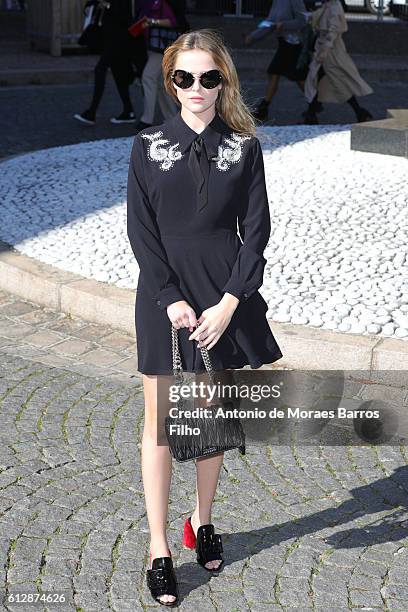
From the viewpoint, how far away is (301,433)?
16.7 feet

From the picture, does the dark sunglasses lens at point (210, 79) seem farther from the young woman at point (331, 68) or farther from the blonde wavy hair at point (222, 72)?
the young woman at point (331, 68)

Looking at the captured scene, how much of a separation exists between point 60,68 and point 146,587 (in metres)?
13.5

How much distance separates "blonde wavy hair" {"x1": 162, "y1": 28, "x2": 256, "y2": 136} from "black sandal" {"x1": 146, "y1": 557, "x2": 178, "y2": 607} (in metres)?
1.48

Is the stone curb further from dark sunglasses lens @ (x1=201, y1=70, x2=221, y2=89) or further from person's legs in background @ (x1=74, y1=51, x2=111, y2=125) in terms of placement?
person's legs in background @ (x1=74, y1=51, x2=111, y2=125)

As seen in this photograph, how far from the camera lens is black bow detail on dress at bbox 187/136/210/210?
3598 mm

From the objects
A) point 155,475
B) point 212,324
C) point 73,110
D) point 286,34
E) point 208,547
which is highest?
point 212,324

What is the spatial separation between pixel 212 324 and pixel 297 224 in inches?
171

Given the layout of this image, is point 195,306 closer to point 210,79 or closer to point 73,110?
point 210,79

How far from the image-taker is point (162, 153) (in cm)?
362

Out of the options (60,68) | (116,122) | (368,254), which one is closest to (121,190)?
(368,254)

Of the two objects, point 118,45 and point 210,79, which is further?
point 118,45

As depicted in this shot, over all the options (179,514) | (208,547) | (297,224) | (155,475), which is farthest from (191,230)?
(297,224)

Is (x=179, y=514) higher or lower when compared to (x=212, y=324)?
lower

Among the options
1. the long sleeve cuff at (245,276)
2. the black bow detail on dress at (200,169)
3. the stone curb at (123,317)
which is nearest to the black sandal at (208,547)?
the long sleeve cuff at (245,276)
